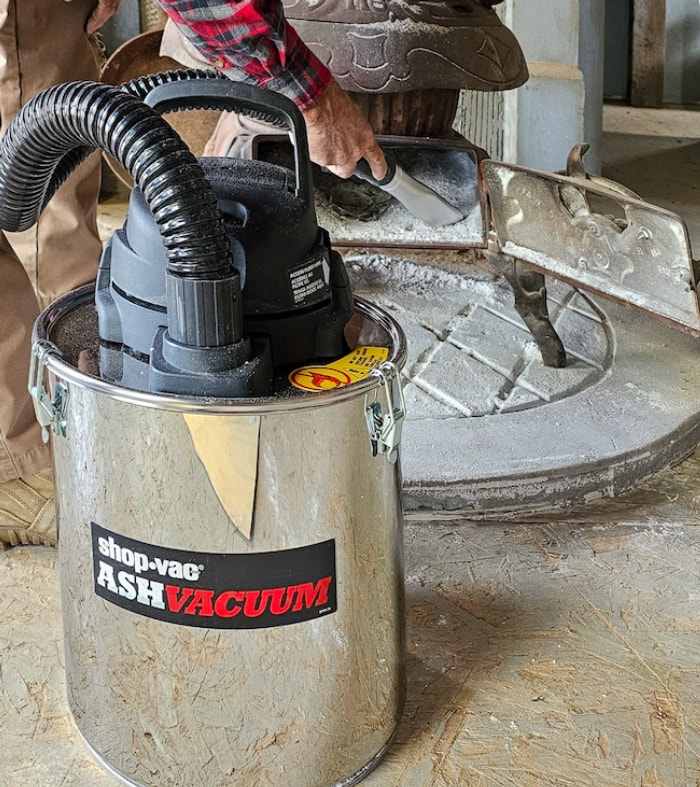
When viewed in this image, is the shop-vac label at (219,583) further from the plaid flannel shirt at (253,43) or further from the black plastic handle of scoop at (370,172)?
the black plastic handle of scoop at (370,172)

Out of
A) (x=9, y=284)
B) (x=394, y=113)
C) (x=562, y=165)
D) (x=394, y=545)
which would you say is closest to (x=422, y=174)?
(x=394, y=113)

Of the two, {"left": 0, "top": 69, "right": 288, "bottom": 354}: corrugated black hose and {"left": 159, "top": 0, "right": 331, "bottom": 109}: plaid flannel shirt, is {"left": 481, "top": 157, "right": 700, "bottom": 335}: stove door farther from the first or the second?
{"left": 0, "top": 69, "right": 288, "bottom": 354}: corrugated black hose

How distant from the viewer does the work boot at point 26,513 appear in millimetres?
1954

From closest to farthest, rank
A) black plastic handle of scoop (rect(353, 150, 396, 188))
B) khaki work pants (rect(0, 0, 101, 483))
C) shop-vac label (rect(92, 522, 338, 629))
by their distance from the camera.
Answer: shop-vac label (rect(92, 522, 338, 629)) → khaki work pants (rect(0, 0, 101, 483)) → black plastic handle of scoop (rect(353, 150, 396, 188))

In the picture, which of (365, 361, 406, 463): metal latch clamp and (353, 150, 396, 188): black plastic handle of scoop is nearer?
(365, 361, 406, 463): metal latch clamp

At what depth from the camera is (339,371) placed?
4.32ft

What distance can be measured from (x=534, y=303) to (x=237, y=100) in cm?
137

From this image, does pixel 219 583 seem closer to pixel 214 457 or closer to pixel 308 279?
pixel 214 457

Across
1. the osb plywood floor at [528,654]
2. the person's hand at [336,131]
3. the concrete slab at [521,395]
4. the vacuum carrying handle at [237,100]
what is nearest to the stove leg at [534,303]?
the concrete slab at [521,395]

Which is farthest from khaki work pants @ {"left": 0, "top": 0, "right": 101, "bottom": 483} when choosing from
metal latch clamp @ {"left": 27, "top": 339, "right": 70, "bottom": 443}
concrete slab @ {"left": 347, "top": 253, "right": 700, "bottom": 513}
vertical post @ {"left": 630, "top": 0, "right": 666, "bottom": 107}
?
vertical post @ {"left": 630, "top": 0, "right": 666, "bottom": 107}

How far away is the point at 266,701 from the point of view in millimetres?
1343

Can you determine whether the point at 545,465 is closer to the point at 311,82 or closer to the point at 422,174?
the point at 311,82

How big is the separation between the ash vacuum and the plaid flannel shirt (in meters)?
0.18

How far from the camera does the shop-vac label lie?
126cm
